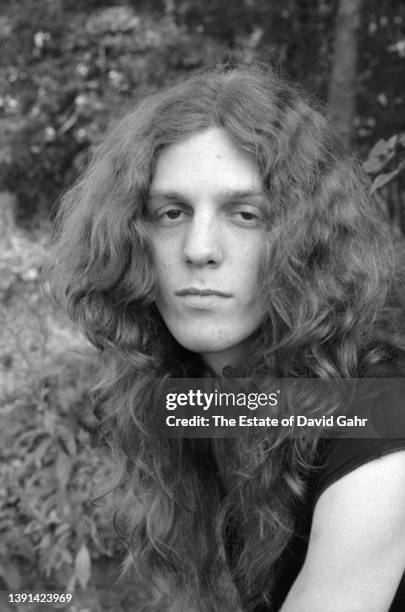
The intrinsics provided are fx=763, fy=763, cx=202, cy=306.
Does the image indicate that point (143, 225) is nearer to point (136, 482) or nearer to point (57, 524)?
point (136, 482)

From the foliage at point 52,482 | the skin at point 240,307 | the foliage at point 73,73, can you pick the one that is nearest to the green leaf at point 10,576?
→ the foliage at point 52,482

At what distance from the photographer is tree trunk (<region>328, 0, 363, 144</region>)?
487 cm

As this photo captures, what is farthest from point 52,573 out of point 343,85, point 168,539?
point 343,85

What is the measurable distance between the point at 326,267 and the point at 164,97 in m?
0.52

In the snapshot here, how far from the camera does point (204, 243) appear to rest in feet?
4.70

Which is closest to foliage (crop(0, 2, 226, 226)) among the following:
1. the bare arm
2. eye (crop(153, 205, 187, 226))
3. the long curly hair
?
the long curly hair

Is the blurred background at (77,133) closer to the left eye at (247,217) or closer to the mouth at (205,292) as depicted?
the left eye at (247,217)

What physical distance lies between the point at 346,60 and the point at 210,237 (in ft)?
13.1

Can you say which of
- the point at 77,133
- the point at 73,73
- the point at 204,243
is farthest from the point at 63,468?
the point at 77,133

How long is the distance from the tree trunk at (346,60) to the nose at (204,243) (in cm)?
359

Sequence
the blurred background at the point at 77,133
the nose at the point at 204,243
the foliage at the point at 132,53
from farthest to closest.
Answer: the foliage at the point at 132,53 → the blurred background at the point at 77,133 → the nose at the point at 204,243

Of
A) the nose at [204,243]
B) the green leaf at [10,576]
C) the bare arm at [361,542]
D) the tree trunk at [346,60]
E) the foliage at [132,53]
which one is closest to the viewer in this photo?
the bare arm at [361,542]

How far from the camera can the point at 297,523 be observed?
1583mm

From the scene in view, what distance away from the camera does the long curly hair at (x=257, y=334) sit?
4.87 feet
